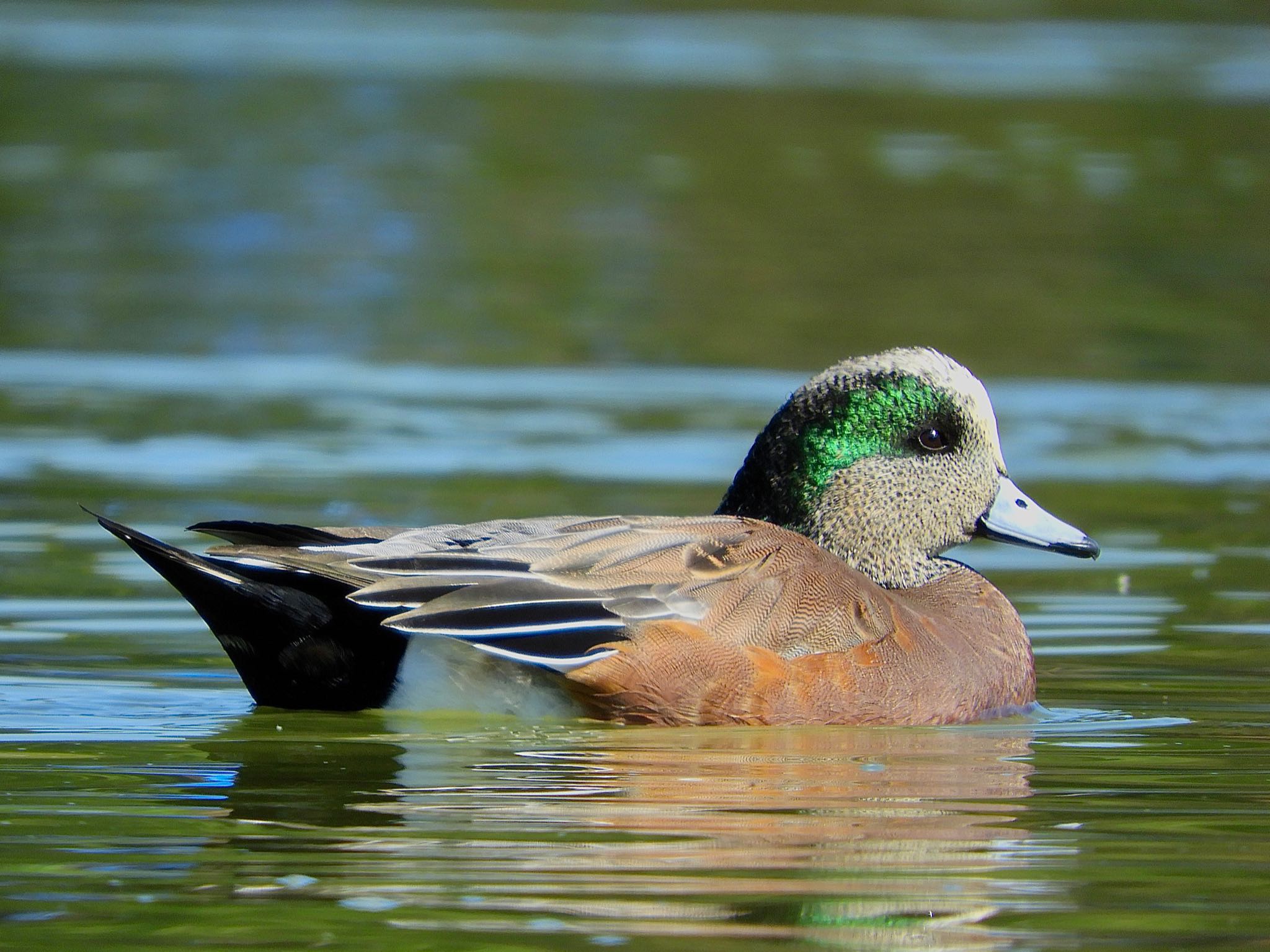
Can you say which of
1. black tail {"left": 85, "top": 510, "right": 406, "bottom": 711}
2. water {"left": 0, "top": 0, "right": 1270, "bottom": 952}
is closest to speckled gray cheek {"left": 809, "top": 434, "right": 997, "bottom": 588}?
water {"left": 0, "top": 0, "right": 1270, "bottom": 952}

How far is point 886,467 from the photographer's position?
6301mm

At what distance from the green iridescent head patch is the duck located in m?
0.29

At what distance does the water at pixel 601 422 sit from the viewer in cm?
427

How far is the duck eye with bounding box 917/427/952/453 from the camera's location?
20.8 ft

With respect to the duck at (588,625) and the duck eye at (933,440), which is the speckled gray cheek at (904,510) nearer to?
the duck eye at (933,440)

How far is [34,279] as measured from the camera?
14.0 m

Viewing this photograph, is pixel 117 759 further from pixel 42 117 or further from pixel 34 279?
pixel 42 117

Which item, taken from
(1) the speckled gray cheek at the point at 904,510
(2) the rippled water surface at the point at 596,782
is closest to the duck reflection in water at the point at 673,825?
(2) the rippled water surface at the point at 596,782

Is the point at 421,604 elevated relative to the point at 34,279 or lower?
lower

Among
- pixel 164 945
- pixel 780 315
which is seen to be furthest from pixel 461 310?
pixel 164 945

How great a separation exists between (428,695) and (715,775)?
74cm

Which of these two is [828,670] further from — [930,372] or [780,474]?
[930,372]

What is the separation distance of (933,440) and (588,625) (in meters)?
1.43

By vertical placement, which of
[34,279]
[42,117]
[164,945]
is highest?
[42,117]
